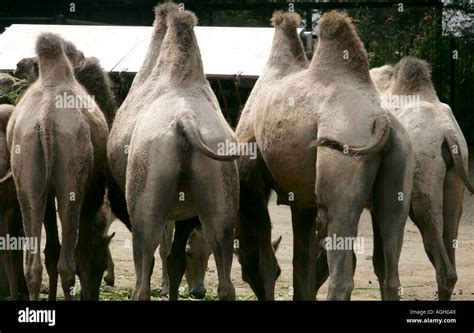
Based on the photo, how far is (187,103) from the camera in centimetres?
899

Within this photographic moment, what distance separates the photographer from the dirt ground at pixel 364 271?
1226 centimetres

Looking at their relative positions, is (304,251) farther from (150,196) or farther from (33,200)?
(33,200)

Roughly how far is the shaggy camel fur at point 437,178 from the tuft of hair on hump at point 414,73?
11cm

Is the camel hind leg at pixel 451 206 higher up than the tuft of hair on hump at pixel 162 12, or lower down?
lower down

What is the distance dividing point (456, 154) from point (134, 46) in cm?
498

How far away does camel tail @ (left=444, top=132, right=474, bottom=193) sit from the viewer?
9.72 meters

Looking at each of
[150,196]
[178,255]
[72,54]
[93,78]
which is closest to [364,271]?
[178,255]

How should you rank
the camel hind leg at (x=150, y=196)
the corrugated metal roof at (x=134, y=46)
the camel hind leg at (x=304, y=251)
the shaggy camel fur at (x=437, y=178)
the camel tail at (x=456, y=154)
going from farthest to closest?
the corrugated metal roof at (x=134, y=46)
the camel hind leg at (x=304, y=251)
the shaggy camel fur at (x=437, y=178)
the camel tail at (x=456, y=154)
the camel hind leg at (x=150, y=196)

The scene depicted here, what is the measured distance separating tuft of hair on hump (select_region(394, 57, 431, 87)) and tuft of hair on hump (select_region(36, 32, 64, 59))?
2814 millimetres

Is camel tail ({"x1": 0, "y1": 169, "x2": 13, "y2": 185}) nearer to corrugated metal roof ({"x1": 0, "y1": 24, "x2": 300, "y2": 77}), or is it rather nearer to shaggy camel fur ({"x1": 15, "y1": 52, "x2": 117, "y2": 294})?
shaggy camel fur ({"x1": 15, "y1": 52, "x2": 117, "y2": 294})

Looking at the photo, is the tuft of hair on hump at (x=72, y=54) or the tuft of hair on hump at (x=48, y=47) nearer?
the tuft of hair on hump at (x=48, y=47)

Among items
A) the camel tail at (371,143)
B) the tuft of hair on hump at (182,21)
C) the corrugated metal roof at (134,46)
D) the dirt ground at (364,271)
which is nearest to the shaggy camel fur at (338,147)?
the camel tail at (371,143)

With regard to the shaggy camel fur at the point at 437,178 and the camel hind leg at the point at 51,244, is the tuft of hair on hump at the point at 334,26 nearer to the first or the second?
the shaggy camel fur at the point at 437,178

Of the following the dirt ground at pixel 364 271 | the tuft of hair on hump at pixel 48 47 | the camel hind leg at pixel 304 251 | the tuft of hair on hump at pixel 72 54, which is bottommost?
the dirt ground at pixel 364 271
